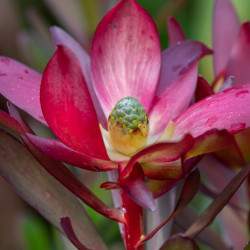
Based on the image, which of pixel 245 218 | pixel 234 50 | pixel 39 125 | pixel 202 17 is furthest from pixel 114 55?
pixel 202 17

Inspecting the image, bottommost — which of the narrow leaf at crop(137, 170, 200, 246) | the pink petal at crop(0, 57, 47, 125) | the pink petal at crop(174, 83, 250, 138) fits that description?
the narrow leaf at crop(137, 170, 200, 246)

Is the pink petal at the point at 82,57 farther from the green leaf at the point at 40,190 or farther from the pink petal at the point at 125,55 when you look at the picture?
the green leaf at the point at 40,190

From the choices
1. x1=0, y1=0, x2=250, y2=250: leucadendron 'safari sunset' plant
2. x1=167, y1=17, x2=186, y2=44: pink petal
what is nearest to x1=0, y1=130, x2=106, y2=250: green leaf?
x1=0, y1=0, x2=250, y2=250: leucadendron 'safari sunset' plant

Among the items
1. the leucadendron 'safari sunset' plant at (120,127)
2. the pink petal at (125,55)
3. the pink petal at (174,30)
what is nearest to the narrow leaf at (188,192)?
the leucadendron 'safari sunset' plant at (120,127)

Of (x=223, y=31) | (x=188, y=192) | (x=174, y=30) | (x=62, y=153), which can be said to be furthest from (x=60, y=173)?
(x=223, y=31)

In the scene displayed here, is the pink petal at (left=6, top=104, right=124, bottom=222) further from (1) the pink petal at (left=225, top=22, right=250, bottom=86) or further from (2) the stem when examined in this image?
(1) the pink petal at (left=225, top=22, right=250, bottom=86)

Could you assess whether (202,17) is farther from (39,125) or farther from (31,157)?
(31,157)
